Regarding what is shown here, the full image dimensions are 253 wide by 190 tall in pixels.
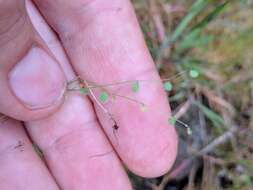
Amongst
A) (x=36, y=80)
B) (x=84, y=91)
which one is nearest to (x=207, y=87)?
(x=84, y=91)

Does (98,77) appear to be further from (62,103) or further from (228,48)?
(228,48)

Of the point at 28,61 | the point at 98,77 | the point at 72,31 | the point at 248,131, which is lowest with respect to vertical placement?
the point at 248,131

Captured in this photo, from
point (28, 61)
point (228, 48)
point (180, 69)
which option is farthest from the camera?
point (228, 48)

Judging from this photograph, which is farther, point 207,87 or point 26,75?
point 207,87

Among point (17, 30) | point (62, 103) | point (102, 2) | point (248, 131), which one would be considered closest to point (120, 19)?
point (102, 2)

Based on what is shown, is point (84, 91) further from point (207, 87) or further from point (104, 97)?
point (207, 87)

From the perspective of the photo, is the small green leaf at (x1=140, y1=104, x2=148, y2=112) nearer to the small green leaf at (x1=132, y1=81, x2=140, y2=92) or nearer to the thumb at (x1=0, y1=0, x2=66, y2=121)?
the small green leaf at (x1=132, y1=81, x2=140, y2=92)

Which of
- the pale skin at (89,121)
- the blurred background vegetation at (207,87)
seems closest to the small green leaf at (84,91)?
the pale skin at (89,121)
